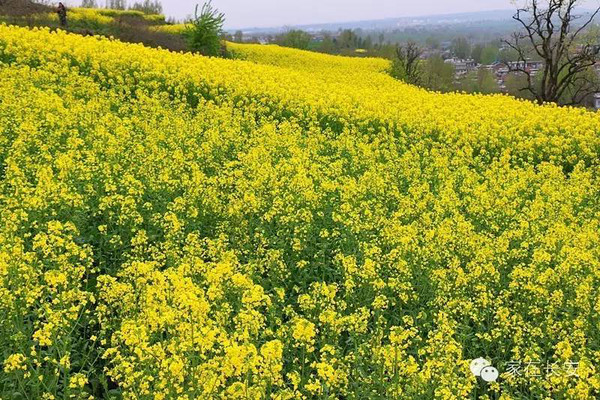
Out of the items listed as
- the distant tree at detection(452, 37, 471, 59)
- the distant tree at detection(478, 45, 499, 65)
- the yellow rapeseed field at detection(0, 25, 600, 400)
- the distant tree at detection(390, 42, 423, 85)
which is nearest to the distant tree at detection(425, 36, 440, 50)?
the distant tree at detection(452, 37, 471, 59)

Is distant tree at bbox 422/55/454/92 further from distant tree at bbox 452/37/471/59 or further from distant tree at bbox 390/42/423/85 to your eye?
distant tree at bbox 452/37/471/59

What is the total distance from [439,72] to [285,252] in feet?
164

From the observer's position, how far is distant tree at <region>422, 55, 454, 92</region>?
46647mm

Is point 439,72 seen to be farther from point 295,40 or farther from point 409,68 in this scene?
point 409,68

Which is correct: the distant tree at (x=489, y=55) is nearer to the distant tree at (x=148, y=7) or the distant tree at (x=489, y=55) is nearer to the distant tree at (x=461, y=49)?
the distant tree at (x=461, y=49)

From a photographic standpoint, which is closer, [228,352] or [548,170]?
[228,352]

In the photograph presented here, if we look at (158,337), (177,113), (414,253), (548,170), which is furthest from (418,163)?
(158,337)

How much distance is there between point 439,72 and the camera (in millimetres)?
53469

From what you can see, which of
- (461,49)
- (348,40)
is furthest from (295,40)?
(461,49)

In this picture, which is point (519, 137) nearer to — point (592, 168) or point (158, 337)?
point (592, 168)

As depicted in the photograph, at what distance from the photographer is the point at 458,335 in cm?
517

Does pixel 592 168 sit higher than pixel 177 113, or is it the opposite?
pixel 177 113

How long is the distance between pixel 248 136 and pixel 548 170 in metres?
5.59

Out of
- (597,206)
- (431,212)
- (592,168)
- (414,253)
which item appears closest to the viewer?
(414,253)
